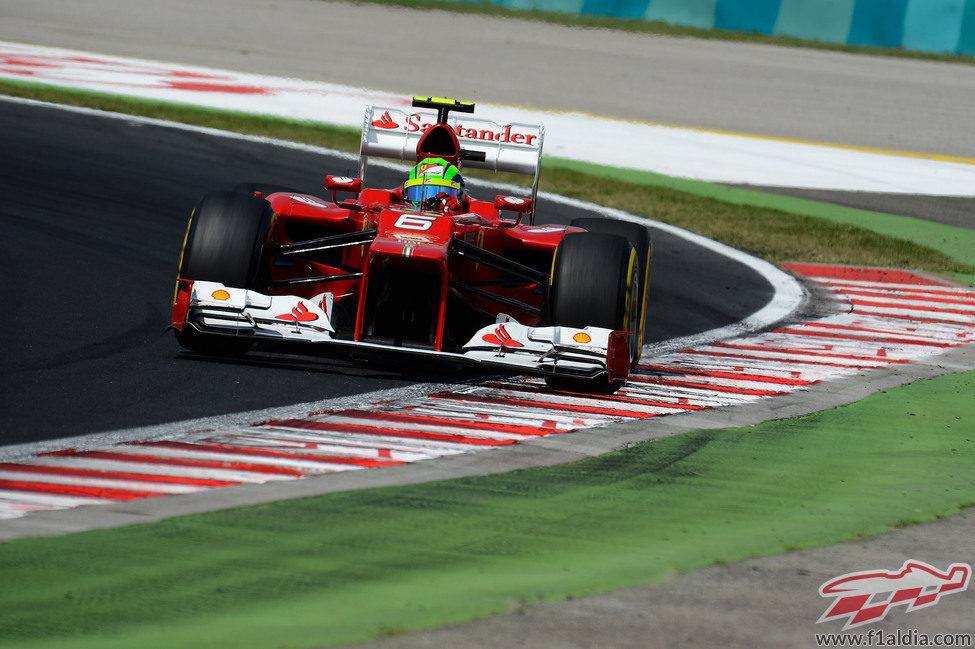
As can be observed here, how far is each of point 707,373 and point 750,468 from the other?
2312 millimetres

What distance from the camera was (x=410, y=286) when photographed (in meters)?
7.44

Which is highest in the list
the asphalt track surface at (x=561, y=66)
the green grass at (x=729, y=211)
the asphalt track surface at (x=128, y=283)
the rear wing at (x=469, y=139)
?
the asphalt track surface at (x=561, y=66)

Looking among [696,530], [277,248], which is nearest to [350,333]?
[277,248]

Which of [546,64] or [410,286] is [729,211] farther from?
[546,64]

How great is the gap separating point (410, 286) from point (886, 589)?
3.69 meters

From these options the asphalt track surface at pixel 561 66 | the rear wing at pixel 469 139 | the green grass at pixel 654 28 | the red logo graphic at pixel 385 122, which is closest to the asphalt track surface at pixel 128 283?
the asphalt track surface at pixel 561 66

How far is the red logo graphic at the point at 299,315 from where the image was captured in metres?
7.14

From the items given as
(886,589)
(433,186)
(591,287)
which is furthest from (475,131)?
(886,589)

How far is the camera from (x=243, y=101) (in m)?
19.8

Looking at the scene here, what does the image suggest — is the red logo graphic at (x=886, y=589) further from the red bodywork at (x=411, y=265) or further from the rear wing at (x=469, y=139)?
the rear wing at (x=469, y=139)

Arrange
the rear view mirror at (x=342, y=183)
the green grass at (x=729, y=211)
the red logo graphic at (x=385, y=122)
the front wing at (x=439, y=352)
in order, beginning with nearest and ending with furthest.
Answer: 1. the front wing at (x=439, y=352)
2. the rear view mirror at (x=342, y=183)
3. the red logo graphic at (x=385, y=122)
4. the green grass at (x=729, y=211)

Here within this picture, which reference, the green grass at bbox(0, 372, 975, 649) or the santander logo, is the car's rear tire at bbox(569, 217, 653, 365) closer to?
the santander logo

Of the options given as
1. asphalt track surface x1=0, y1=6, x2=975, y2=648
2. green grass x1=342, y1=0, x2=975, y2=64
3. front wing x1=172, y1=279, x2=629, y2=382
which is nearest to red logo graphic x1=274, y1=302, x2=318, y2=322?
front wing x1=172, y1=279, x2=629, y2=382

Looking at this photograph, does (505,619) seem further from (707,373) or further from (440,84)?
(440,84)
